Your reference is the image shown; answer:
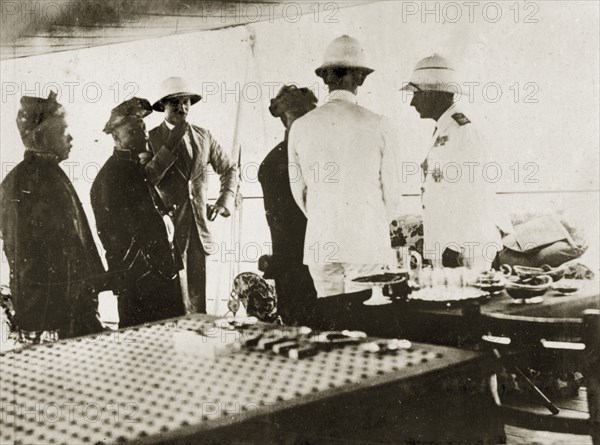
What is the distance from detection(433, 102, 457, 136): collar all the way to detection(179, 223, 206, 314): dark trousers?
3.34 feet

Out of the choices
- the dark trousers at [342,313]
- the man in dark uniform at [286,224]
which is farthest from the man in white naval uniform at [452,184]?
the man in dark uniform at [286,224]

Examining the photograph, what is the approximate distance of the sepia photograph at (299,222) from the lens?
2.03 metres

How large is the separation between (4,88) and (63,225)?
63 centimetres

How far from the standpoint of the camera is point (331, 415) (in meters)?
1.95

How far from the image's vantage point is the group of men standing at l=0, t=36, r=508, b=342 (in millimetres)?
2174

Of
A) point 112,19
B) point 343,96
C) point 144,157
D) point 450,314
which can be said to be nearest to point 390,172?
point 343,96

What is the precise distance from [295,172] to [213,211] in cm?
38

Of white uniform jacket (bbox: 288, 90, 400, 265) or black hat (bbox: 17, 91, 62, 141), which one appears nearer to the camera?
white uniform jacket (bbox: 288, 90, 400, 265)

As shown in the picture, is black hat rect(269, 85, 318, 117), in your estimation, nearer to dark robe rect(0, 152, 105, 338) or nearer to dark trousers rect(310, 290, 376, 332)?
dark trousers rect(310, 290, 376, 332)

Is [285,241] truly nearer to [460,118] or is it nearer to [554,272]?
[460,118]

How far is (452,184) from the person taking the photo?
7.09ft

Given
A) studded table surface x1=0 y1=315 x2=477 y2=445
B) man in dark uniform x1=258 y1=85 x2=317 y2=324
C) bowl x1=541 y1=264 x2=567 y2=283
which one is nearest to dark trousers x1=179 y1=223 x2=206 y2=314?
studded table surface x1=0 y1=315 x2=477 y2=445

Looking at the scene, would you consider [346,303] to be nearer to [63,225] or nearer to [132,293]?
[132,293]

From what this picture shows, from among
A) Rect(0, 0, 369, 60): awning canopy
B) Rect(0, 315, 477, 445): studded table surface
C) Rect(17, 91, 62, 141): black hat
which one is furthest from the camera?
Rect(17, 91, 62, 141): black hat
